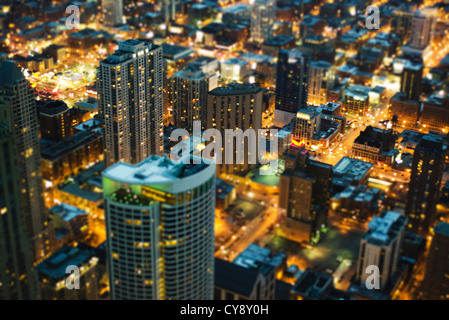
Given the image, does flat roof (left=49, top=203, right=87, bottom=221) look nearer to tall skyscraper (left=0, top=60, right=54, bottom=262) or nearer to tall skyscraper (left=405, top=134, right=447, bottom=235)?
tall skyscraper (left=0, top=60, right=54, bottom=262)

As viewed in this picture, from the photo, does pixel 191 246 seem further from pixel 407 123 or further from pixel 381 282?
pixel 407 123

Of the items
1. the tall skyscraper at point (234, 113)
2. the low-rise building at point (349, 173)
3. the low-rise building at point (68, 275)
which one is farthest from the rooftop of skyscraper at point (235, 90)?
the low-rise building at point (68, 275)

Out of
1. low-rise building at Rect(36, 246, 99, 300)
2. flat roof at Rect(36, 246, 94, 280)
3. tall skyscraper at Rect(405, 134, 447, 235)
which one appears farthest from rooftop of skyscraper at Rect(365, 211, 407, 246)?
flat roof at Rect(36, 246, 94, 280)

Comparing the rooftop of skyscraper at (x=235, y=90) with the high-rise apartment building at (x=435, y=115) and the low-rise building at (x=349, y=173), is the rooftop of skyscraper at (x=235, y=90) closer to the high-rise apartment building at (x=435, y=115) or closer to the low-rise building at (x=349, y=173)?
the low-rise building at (x=349, y=173)

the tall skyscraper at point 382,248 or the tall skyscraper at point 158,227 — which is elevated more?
the tall skyscraper at point 158,227

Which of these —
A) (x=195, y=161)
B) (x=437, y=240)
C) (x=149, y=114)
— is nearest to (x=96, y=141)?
(x=149, y=114)

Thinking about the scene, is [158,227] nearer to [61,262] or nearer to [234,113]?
[61,262]
